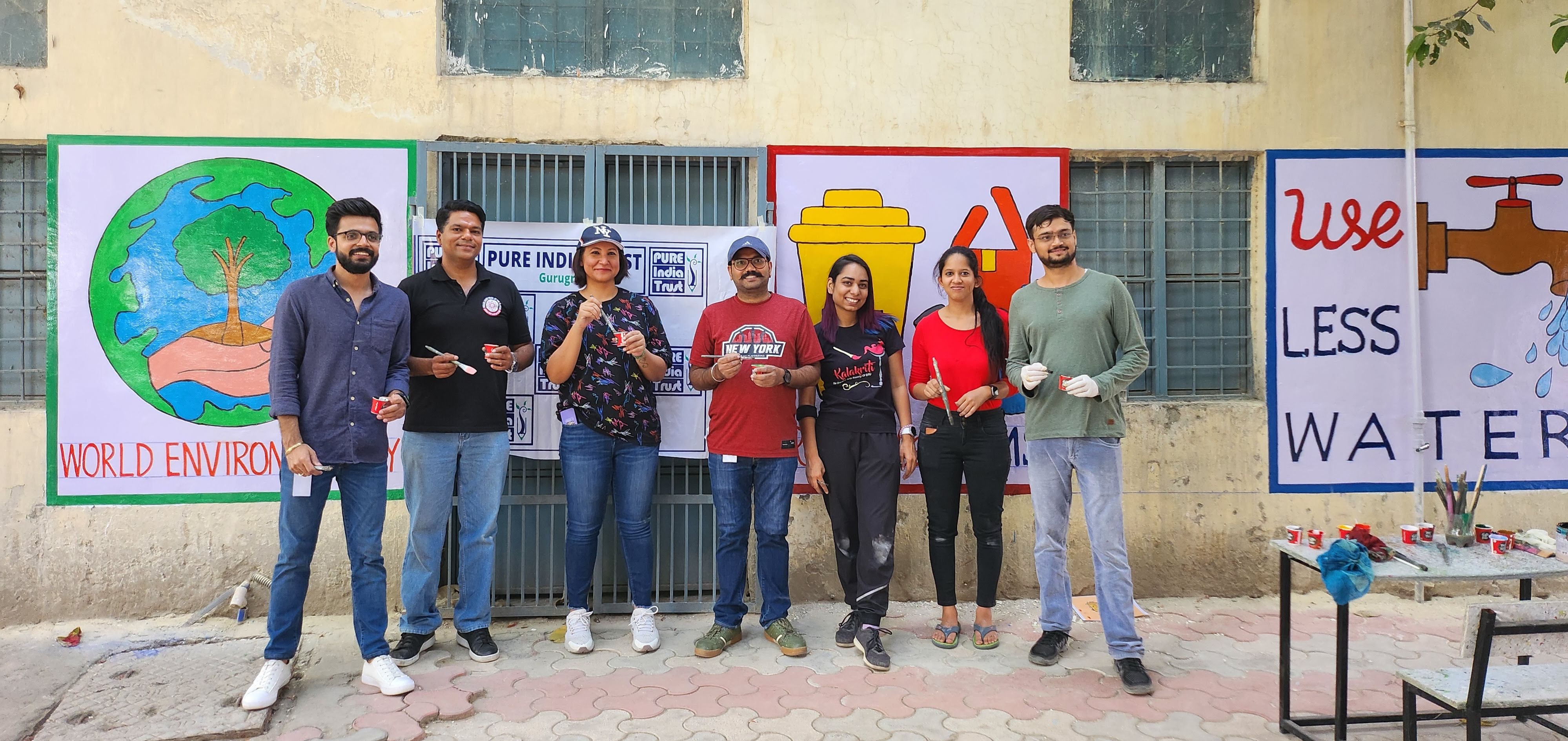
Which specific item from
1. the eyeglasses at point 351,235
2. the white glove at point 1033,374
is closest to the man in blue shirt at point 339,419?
the eyeglasses at point 351,235

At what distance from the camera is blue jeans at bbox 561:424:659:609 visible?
4246mm

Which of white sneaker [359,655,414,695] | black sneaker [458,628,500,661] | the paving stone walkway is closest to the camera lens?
the paving stone walkway

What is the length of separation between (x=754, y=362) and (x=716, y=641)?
1340 mm

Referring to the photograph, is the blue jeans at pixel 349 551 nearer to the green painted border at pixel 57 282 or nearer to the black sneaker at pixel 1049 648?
the green painted border at pixel 57 282

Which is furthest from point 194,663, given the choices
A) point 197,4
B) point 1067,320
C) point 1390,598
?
point 1390,598

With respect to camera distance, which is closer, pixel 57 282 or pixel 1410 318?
pixel 57 282

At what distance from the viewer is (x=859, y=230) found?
4895mm

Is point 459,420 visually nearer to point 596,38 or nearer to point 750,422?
point 750,422

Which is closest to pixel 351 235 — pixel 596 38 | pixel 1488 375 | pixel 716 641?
pixel 596 38

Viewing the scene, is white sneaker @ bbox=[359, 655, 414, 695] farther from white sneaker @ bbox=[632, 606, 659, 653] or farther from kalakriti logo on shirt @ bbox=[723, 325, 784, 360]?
kalakriti logo on shirt @ bbox=[723, 325, 784, 360]

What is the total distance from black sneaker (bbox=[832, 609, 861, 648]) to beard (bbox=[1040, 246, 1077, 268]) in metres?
1.90

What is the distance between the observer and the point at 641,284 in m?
4.79

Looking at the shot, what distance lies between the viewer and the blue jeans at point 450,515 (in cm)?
404

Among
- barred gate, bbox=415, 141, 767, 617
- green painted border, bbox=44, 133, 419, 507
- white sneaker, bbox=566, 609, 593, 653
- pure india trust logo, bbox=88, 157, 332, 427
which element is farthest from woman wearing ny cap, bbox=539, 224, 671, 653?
pure india trust logo, bbox=88, 157, 332, 427
